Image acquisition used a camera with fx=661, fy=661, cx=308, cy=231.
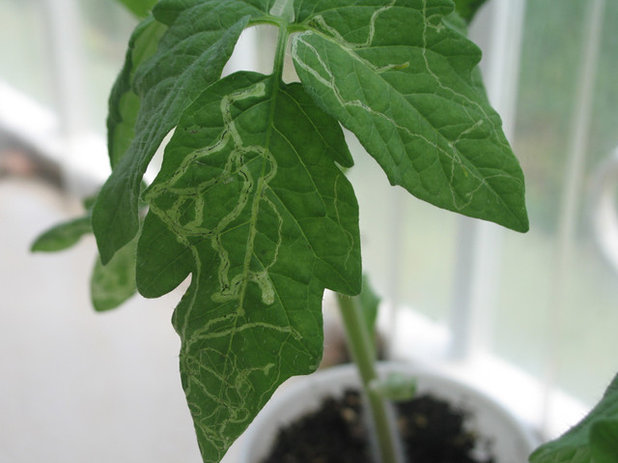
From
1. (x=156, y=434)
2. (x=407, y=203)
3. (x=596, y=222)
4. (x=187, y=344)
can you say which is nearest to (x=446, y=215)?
(x=407, y=203)

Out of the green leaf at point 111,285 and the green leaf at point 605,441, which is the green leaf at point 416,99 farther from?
the green leaf at point 111,285

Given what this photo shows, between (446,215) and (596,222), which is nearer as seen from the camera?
(596,222)

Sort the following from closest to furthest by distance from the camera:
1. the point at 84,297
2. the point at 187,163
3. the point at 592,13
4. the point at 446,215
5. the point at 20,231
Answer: the point at 187,163 < the point at 592,13 < the point at 446,215 < the point at 84,297 < the point at 20,231

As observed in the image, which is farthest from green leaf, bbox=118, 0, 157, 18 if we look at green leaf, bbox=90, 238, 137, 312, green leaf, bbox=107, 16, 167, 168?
green leaf, bbox=90, 238, 137, 312

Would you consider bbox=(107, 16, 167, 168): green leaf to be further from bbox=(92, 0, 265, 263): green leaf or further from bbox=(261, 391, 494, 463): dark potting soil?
bbox=(261, 391, 494, 463): dark potting soil

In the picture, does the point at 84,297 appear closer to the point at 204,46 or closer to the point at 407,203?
the point at 407,203

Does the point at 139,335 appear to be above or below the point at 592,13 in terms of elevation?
below

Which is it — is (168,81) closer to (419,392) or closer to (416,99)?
(416,99)
